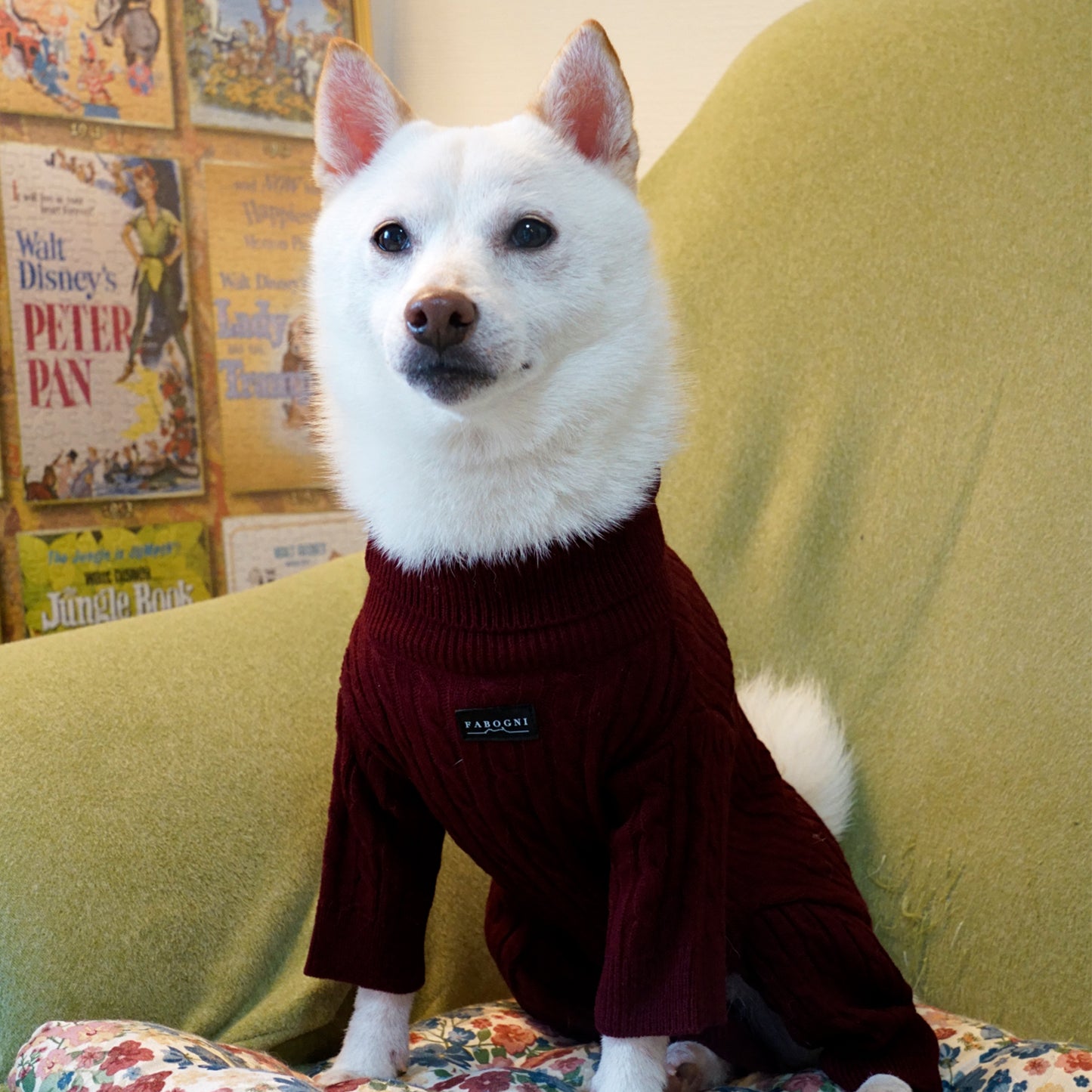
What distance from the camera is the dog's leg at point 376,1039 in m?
0.94

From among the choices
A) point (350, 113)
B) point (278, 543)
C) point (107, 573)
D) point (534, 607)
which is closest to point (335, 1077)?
point (534, 607)

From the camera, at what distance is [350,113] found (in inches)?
39.0

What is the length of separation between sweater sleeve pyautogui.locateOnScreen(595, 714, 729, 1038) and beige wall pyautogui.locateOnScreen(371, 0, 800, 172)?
1.16 m

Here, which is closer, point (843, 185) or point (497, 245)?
point (497, 245)

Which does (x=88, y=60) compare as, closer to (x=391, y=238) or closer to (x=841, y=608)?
(x=391, y=238)

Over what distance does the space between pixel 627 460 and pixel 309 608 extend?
493 mm

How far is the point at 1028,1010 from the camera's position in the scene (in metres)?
1.04

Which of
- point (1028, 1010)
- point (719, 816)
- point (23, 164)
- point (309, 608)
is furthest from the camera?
point (23, 164)

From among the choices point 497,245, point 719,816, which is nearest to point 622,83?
point 497,245

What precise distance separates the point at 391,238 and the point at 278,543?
1.11 meters

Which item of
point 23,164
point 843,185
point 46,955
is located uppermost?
point 23,164

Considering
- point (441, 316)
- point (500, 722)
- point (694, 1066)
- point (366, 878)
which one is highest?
Result: point (441, 316)

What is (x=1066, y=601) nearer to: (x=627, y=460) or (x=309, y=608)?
(x=627, y=460)

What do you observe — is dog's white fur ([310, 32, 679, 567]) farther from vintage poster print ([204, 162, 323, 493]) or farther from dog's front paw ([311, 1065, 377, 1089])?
vintage poster print ([204, 162, 323, 493])
